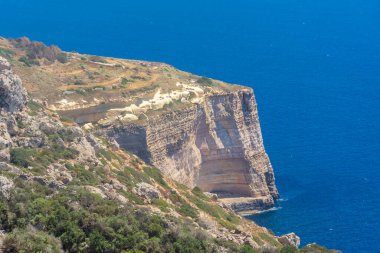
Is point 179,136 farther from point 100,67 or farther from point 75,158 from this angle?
point 75,158

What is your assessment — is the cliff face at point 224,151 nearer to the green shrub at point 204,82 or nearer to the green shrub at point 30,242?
the green shrub at point 204,82

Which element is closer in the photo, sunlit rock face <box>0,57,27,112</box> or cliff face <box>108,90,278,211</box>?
sunlit rock face <box>0,57,27,112</box>

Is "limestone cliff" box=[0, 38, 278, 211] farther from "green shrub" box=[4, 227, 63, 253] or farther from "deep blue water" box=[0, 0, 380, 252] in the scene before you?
"green shrub" box=[4, 227, 63, 253]

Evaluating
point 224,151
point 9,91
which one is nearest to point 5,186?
point 9,91

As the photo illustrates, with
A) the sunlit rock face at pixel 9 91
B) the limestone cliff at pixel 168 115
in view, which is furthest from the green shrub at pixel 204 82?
the sunlit rock face at pixel 9 91

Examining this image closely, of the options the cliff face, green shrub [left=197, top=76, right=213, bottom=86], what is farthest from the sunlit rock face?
→ green shrub [left=197, top=76, right=213, bottom=86]

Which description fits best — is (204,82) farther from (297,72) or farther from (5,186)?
(297,72)
